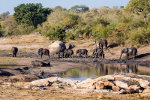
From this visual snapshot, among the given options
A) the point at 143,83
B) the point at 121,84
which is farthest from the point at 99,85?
the point at 143,83

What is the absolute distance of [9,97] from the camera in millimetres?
9117

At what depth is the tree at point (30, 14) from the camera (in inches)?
2202

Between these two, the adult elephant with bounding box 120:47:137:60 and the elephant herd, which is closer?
the adult elephant with bounding box 120:47:137:60

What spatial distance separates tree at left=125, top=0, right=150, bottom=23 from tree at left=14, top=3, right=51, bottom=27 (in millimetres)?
20950

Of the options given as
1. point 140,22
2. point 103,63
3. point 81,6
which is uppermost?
point 81,6

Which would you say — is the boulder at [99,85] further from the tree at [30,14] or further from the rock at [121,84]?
the tree at [30,14]

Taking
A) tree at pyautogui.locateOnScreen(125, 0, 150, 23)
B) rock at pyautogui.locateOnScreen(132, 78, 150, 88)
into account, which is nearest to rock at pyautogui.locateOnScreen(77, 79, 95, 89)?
rock at pyautogui.locateOnScreen(132, 78, 150, 88)

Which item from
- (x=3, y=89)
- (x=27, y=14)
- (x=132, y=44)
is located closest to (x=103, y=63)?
(x=132, y=44)

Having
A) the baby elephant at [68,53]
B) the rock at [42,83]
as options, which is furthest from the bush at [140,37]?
the rock at [42,83]

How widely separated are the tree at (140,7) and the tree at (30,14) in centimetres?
2095

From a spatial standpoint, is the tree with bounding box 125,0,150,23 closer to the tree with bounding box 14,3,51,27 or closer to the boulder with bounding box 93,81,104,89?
the tree with bounding box 14,3,51,27

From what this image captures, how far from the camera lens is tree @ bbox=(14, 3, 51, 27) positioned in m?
55.9

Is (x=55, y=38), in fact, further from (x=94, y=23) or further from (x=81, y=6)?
(x=81, y=6)

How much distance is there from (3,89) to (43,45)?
30.3 metres
